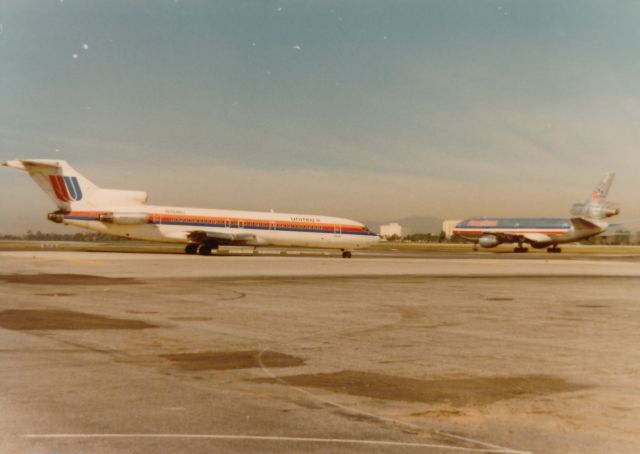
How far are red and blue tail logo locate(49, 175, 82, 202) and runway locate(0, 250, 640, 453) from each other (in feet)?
111

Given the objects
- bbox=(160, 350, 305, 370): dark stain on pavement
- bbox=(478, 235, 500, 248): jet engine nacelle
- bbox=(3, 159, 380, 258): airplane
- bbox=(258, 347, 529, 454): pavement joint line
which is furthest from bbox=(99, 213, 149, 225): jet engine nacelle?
bbox=(258, 347, 529, 454): pavement joint line

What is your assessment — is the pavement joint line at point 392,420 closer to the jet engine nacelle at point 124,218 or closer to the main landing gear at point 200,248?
the jet engine nacelle at point 124,218

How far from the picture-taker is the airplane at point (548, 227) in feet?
241

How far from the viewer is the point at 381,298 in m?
19.0

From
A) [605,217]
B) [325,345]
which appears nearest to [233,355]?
[325,345]

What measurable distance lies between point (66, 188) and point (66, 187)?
0.08 meters

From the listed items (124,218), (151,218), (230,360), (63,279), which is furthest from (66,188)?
(230,360)

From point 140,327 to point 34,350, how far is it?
9.32 feet

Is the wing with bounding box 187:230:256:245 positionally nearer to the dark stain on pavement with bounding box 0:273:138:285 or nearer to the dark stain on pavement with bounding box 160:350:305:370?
the dark stain on pavement with bounding box 0:273:138:285

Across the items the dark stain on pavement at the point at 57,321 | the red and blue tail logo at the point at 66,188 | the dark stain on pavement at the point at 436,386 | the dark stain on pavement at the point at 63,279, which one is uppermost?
the red and blue tail logo at the point at 66,188

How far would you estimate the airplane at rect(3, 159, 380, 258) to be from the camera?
49125 mm

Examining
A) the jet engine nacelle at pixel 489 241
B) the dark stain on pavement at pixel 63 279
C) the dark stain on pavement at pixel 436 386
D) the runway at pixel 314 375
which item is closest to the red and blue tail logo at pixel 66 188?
the dark stain on pavement at pixel 63 279

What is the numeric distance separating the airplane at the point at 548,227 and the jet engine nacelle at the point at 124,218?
42.8 m

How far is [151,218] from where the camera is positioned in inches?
1960
